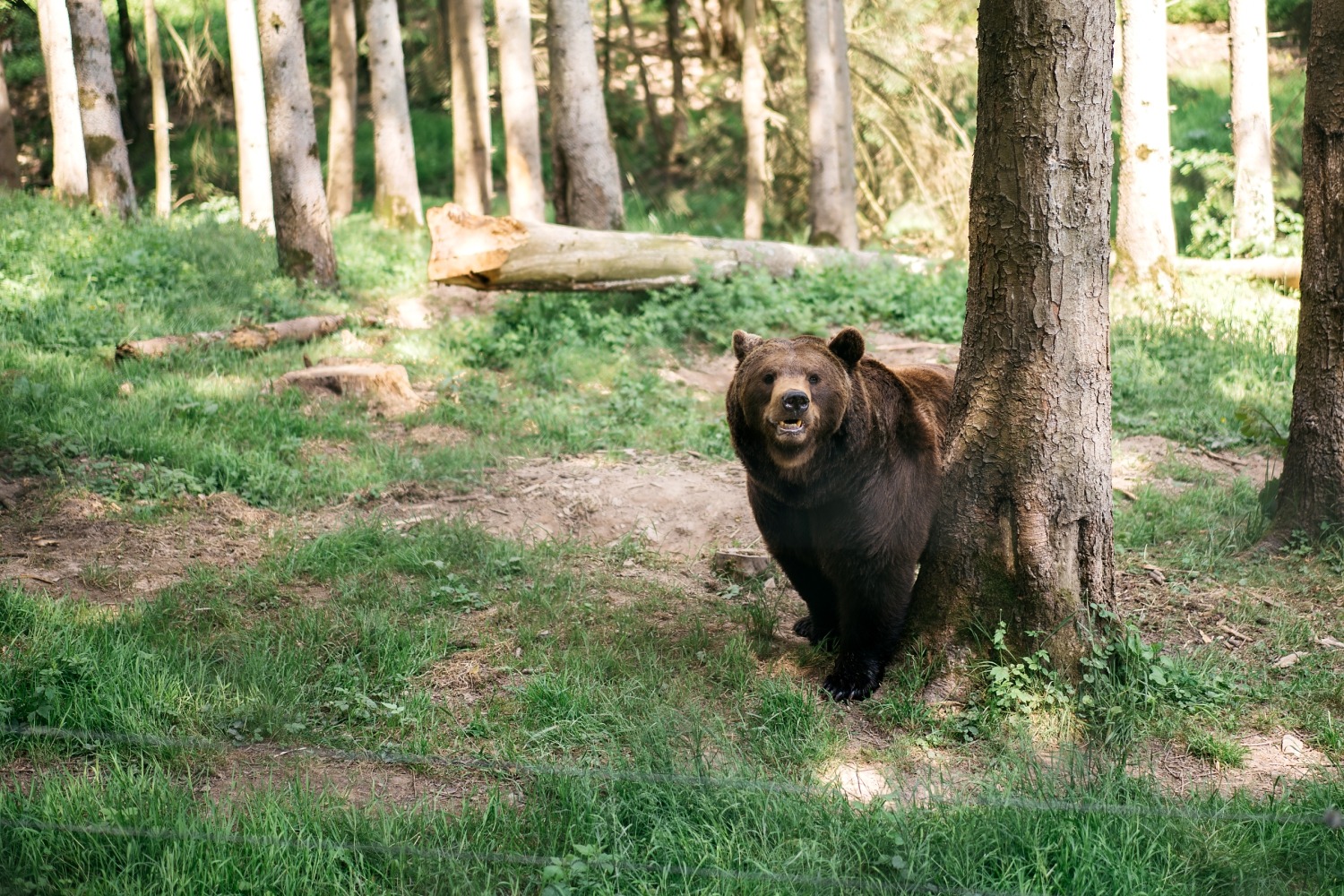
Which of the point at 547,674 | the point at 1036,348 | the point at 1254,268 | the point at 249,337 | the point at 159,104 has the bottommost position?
the point at 547,674

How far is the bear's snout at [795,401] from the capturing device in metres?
4.37

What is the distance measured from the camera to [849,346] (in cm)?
481

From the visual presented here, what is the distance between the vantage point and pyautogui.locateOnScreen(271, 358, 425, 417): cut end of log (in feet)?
27.1

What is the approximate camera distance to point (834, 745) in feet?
13.7

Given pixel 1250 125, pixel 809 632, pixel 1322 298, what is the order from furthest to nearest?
pixel 1250 125 → pixel 1322 298 → pixel 809 632

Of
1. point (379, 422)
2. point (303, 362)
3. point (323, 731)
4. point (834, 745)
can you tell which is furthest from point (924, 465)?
point (303, 362)

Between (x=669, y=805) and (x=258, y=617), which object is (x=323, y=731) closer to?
(x=258, y=617)

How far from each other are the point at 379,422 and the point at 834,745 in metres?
4.98

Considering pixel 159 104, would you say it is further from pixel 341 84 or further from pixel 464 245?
pixel 464 245

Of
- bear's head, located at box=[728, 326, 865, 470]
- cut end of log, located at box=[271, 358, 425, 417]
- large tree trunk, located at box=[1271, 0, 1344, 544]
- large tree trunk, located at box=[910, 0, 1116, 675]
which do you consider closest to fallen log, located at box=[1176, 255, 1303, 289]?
large tree trunk, located at box=[1271, 0, 1344, 544]

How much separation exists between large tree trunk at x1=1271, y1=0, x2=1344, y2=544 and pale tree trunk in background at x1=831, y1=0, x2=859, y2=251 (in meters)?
9.80

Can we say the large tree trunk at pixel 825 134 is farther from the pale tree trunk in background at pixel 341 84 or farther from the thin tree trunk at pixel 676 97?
the pale tree trunk in background at pixel 341 84

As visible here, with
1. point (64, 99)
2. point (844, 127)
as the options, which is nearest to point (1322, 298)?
point (844, 127)

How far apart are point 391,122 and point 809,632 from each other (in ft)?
38.1
